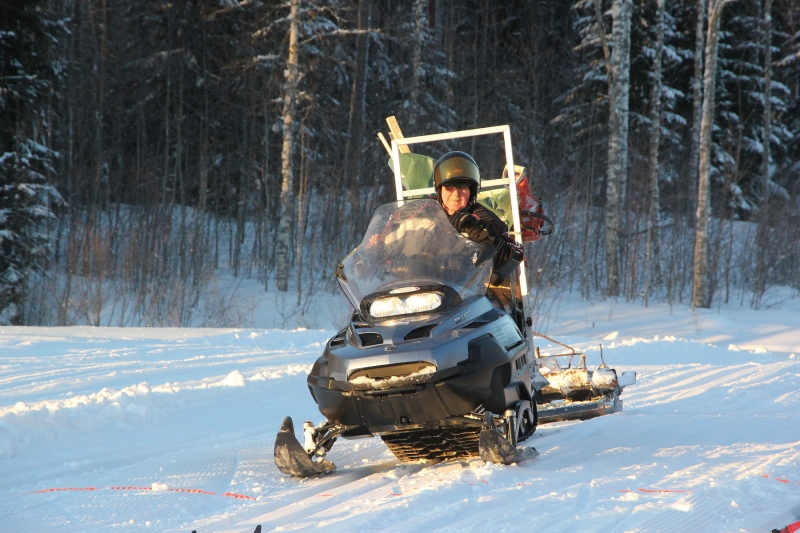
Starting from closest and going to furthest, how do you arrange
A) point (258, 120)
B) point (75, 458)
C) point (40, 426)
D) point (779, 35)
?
point (75, 458)
point (40, 426)
point (258, 120)
point (779, 35)

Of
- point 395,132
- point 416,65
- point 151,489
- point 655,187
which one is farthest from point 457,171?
point 416,65

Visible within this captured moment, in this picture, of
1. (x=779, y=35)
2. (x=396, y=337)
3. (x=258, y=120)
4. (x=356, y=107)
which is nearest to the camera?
(x=396, y=337)

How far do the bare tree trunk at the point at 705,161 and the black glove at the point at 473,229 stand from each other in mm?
13673

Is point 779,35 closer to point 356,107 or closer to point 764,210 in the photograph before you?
point 764,210

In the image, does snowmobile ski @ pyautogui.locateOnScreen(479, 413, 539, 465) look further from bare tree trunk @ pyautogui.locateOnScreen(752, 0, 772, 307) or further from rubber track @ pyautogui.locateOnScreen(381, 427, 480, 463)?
bare tree trunk @ pyautogui.locateOnScreen(752, 0, 772, 307)

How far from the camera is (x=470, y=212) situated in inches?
193

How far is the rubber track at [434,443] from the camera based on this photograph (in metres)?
4.28

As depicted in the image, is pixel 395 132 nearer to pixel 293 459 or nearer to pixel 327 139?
pixel 293 459

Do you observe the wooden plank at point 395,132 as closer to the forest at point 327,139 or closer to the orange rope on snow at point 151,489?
the orange rope on snow at point 151,489

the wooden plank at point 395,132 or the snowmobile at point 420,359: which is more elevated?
the wooden plank at point 395,132

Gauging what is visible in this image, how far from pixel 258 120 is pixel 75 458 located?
20.1 meters

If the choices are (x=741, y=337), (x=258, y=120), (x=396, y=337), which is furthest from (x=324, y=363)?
(x=258, y=120)

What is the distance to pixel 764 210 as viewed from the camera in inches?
870

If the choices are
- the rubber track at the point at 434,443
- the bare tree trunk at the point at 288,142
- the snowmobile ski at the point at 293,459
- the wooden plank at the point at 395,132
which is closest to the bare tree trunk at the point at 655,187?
the bare tree trunk at the point at 288,142
